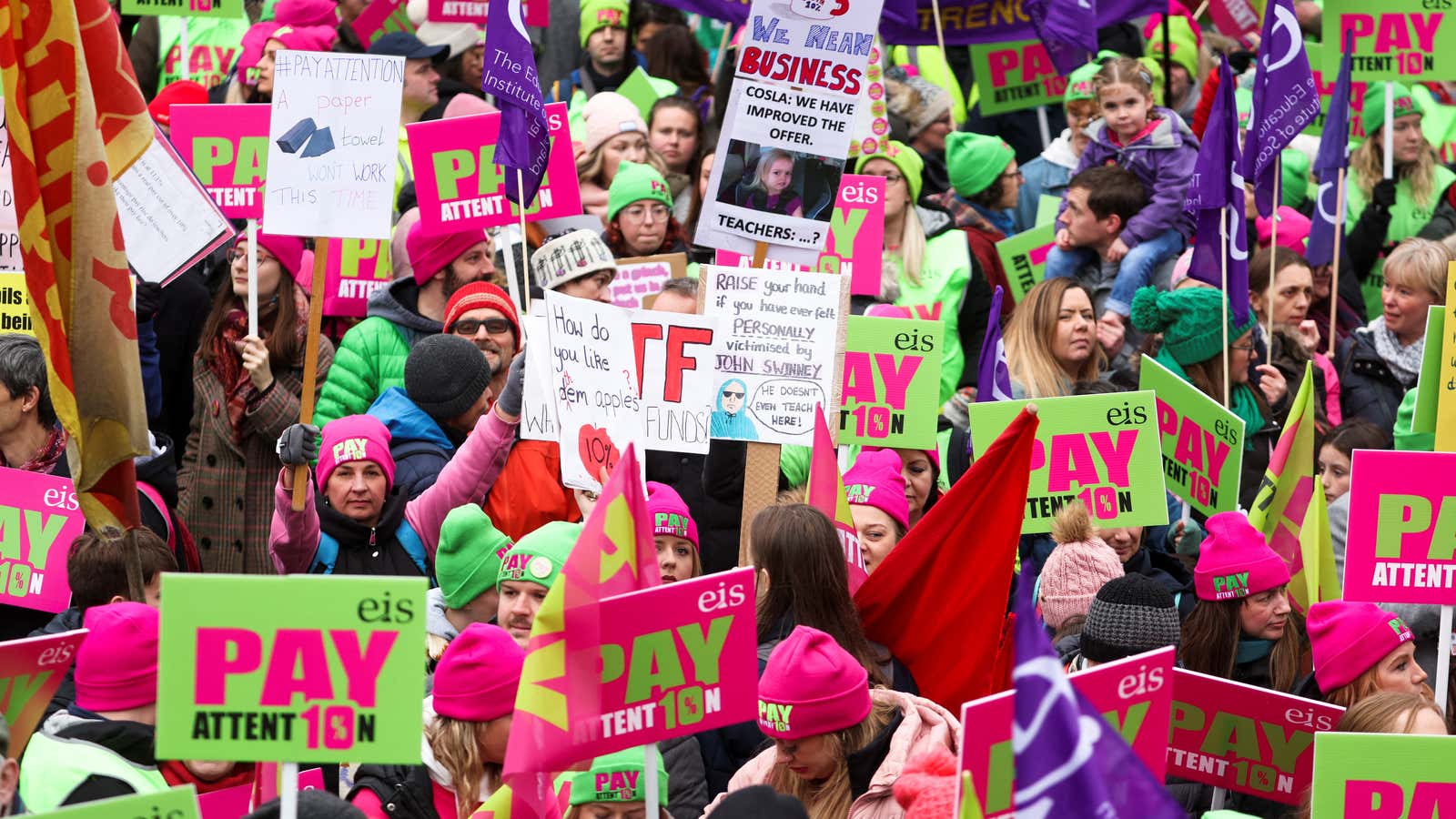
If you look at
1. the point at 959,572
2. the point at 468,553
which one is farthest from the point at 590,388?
the point at 959,572

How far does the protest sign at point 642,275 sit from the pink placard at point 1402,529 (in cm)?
394

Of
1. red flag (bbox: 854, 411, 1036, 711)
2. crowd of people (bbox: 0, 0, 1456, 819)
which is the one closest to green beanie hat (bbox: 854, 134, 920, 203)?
crowd of people (bbox: 0, 0, 1456, 819)

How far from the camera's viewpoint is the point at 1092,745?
352 centimetres

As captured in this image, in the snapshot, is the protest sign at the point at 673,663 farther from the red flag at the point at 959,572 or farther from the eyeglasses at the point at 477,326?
the eyeglasses at the point at 477,326

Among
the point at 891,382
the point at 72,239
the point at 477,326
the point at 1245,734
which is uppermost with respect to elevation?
the point at 72,239

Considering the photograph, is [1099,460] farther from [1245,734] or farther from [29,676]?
[29,676]

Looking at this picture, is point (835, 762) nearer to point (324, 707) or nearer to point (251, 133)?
point (324, 707)

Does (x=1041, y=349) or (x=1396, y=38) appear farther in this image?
(x=1396, y=38)

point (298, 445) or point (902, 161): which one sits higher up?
point (902, 161)

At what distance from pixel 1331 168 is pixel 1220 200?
157 centimetres

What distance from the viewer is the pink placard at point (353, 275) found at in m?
9.41

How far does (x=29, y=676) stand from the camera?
5113mm

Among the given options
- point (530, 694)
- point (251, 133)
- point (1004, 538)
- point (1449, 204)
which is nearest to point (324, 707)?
point (530, 694)

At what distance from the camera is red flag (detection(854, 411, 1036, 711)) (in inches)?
252
